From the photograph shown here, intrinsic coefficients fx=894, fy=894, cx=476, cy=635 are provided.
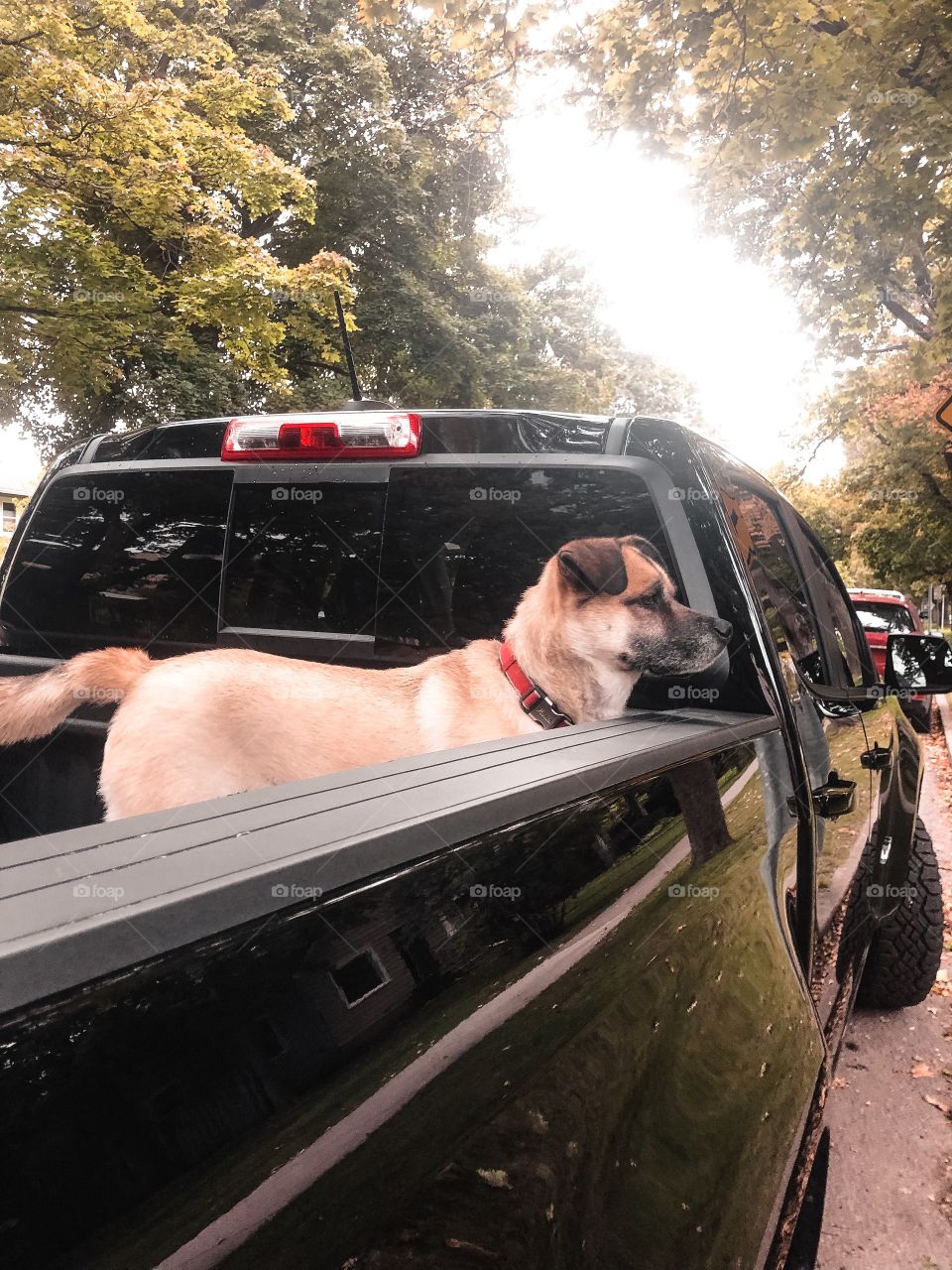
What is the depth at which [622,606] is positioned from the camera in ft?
7.22

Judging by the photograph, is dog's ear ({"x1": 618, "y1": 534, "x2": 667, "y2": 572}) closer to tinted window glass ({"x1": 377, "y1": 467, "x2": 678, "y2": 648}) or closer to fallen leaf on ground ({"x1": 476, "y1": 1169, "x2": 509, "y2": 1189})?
tinted window glass ({"x1": 377, "y1": 467, "x2": 678, "y2": 648})

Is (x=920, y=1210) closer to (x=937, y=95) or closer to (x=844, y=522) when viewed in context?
(x=937, y=95)

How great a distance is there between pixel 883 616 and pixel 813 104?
319 inches
